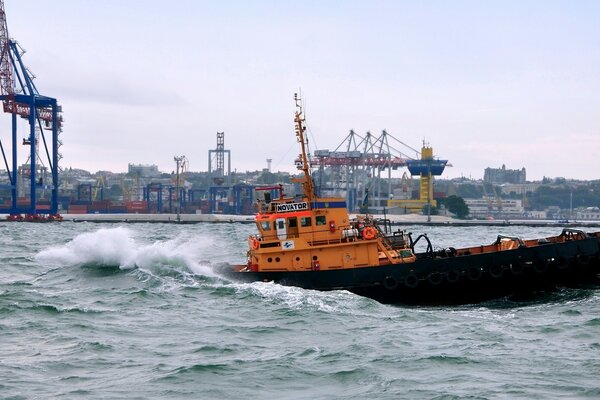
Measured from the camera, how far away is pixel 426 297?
1144 inches

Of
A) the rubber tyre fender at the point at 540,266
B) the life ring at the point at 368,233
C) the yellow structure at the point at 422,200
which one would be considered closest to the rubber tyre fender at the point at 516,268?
the rubber tyre fender at the point at 540,266

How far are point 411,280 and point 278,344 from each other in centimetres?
875

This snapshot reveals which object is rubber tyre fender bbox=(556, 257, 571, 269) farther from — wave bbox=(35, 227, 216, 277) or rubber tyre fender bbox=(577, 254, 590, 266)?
wave bbox=(35, 227, 216, 277)

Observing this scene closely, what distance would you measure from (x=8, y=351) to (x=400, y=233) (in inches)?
582

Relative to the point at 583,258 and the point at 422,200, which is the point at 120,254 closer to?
the point at 583,258

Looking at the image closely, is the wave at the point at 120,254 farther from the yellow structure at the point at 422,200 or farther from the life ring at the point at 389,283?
the yellow structure at the point at 422,200

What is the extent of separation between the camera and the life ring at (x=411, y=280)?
2898 centimetres

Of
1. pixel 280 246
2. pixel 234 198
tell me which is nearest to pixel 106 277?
pixel 280 246

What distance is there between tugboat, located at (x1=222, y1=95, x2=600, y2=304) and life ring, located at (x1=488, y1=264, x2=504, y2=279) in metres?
0.03

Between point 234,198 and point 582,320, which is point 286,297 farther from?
point 234,198

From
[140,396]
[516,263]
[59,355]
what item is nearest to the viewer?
[140,396]

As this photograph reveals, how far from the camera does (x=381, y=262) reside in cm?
2983

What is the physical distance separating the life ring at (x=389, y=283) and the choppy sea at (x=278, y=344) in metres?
0.69

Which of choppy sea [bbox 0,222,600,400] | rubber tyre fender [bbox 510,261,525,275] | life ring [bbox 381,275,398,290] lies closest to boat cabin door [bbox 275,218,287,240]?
choppy sea [bbox 0,222,600,400]
